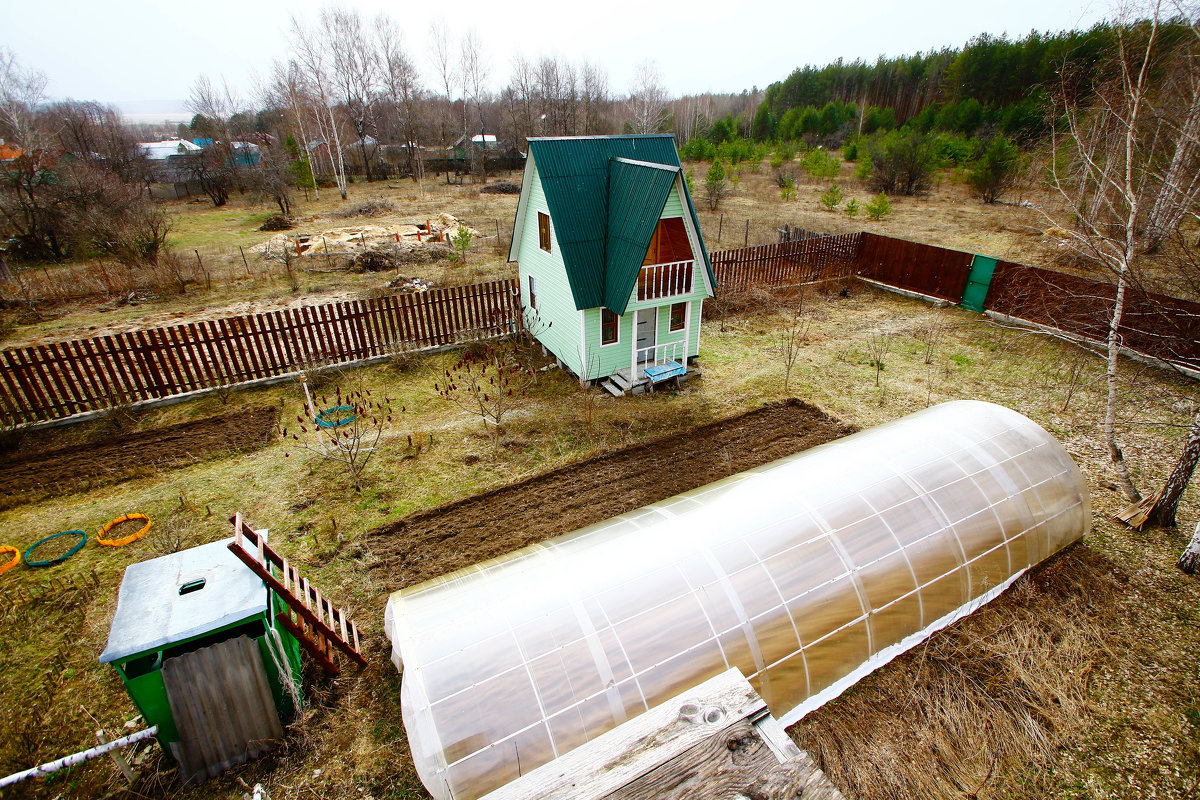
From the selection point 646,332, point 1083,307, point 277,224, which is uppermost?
point 277,224

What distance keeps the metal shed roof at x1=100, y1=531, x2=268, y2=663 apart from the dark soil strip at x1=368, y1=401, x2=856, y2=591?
2209 millimetres

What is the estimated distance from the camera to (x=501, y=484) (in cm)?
891

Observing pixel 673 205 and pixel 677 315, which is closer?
pixel 673 205

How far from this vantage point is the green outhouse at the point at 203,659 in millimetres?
4398

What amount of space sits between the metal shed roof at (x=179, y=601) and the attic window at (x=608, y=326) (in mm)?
8013

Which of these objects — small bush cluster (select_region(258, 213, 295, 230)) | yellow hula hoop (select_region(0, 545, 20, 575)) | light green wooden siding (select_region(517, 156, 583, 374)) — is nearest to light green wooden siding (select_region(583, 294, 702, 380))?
light green wooden siding (select_region(517, 156, 583, 374))

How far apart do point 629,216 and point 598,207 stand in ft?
3.18

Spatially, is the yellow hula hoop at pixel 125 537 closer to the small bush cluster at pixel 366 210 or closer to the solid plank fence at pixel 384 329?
the solid plank fence at pixel 384 329

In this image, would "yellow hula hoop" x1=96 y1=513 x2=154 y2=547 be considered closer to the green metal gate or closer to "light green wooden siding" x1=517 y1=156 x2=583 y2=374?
"light green wooden siding" x1=517 y1=156 x2=583 y2=374

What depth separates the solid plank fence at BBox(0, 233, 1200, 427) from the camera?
10.5 meters

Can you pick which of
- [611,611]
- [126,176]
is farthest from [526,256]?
[126,176]

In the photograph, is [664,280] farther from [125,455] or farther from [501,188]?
[501,188]

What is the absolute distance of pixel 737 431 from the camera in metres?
10.4

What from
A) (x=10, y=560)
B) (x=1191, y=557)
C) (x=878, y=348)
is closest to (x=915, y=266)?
(x=878, y=348)
